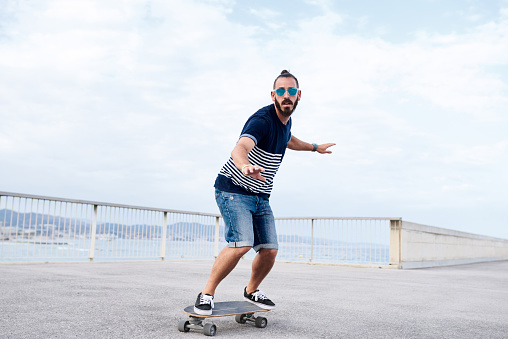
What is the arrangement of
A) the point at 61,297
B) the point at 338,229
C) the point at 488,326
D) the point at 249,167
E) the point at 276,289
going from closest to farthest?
the point at 249,167, the point at 488,326, the point at 61,297, the point at 276,289, the point at 338,229

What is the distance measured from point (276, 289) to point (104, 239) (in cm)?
580

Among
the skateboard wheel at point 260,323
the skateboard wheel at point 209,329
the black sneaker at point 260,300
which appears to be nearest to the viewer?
the skateboard wheel at point 209,329

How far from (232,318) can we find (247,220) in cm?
105

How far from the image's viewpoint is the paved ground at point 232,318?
3.24 meters

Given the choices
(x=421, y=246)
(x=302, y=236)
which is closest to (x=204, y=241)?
(x=302, y=236)

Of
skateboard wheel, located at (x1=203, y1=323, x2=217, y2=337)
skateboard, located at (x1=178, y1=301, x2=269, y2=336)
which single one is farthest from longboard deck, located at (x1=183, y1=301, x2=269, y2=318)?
skateboard wheel, located at (x1=203, y1=323, x2=217, y2=337)

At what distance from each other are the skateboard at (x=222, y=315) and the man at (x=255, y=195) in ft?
0.22

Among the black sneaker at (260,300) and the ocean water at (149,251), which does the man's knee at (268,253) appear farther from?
the ocean water at (149,251)

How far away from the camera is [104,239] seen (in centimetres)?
1055

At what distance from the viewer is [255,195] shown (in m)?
3.46

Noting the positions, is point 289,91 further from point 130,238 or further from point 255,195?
point 130,238

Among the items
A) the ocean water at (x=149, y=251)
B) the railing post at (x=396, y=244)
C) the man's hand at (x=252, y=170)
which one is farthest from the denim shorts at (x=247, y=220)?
the railing post at (x=396, y=244)

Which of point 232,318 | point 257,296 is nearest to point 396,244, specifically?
point 232,318

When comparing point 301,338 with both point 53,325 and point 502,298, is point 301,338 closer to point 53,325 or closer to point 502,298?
point 53,325
